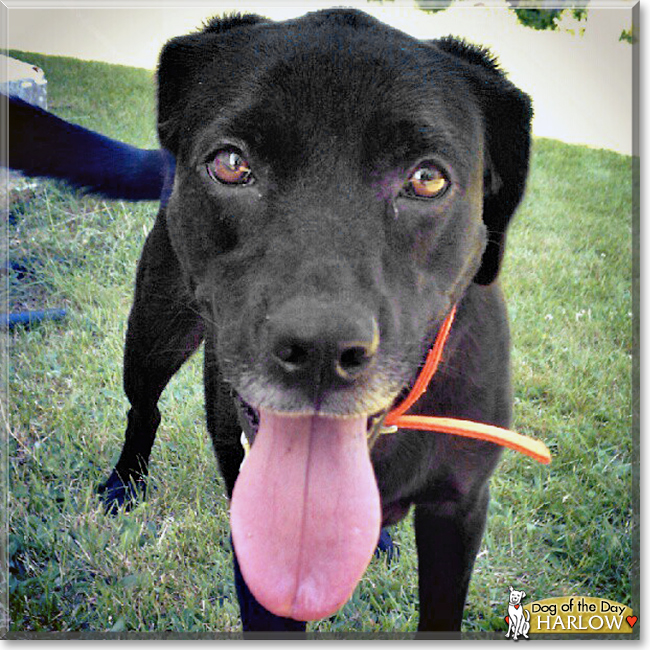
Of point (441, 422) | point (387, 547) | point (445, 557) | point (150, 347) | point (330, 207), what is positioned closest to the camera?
point (330, 207)

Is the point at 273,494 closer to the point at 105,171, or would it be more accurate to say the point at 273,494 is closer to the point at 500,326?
the point at 500,326

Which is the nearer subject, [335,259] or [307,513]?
[335,259]

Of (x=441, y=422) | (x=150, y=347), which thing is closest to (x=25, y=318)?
(x=150, y=347)

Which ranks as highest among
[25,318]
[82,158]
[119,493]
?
[82,158]

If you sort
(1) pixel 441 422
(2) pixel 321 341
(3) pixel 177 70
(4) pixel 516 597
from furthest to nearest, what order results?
(4) pixel 516 597 → (3) pixel 177 70 → (1) pixel 441 422 → (2) pixel 321 341

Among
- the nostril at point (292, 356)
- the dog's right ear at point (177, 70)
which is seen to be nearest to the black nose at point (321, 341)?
the nostril at point (292, 356)

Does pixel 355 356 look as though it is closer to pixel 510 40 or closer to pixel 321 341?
pixel 321 341

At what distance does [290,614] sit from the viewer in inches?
62.5

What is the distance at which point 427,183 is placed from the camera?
160 centimetres

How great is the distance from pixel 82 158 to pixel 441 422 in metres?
1.45

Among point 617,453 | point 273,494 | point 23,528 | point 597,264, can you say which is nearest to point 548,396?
point 617,453

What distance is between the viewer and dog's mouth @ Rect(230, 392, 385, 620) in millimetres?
1554

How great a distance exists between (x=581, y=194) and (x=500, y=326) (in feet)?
2.50

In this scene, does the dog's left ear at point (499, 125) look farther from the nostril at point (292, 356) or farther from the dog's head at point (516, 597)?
the dog's head at point (516, 597)
